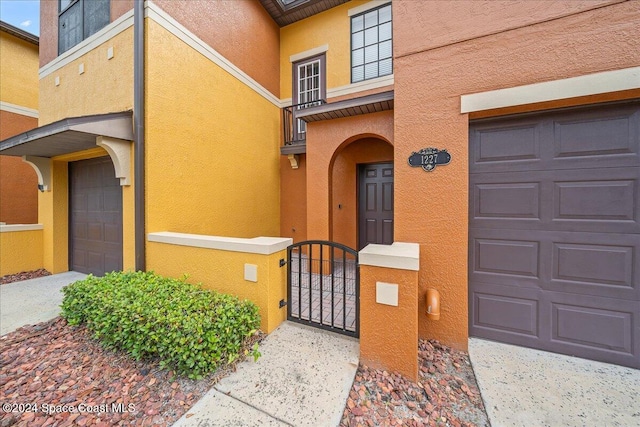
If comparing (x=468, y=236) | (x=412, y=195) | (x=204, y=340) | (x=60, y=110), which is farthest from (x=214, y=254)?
(x=60, y=110)

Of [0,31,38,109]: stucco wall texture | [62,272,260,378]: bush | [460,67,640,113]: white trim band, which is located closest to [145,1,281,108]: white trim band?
[62,272,260,378]: bush

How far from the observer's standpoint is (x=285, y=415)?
1.87 metres

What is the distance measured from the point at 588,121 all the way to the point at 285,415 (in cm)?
407

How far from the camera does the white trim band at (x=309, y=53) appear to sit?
22.4 feet

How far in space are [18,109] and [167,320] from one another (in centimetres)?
946

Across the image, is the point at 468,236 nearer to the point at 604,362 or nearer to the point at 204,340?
the point at 604,362

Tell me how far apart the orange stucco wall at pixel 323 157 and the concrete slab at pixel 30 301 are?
14.6 ft

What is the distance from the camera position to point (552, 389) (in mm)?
2117

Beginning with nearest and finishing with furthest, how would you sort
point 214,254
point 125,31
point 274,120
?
point 214,254
point 125,31
point 274,120

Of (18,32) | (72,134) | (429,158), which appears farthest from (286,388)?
(18,32)

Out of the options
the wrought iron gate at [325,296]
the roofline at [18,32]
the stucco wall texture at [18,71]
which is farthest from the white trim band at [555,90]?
the roofline at [18,32]

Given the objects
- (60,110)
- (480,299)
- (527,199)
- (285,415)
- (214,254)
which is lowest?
(285,415)

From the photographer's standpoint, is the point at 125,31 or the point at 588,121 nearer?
the point at 588,121

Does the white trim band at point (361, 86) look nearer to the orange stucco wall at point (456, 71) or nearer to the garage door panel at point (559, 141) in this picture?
the orange stucco wall at point (456, 71)
